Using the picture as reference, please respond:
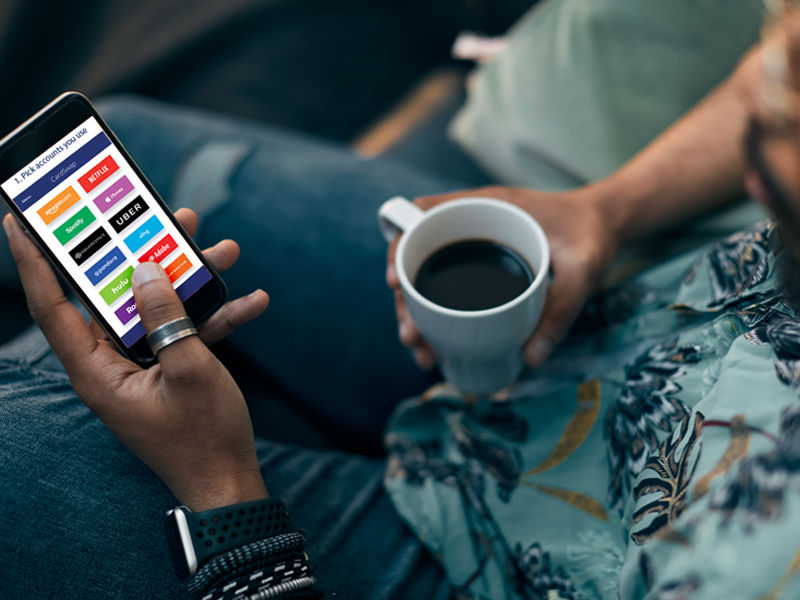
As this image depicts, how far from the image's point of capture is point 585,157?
2.30ft

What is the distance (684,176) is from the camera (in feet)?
2.00

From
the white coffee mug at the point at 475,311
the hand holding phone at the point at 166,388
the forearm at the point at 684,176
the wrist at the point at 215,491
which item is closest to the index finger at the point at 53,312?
the hand holding phone at the point at 166,388

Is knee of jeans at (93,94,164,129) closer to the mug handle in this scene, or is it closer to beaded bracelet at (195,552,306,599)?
the mug handle

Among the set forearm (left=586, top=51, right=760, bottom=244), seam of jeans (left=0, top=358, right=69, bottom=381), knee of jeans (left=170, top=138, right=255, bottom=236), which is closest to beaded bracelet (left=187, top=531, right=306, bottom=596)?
seam of jeans (left=0, top=358, right=69, bottom=381)

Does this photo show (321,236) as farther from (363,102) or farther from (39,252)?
(363,102)

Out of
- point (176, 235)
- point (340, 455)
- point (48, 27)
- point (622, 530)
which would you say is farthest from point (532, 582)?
point (48, 27)

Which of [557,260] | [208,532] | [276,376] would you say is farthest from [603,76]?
[208,532]

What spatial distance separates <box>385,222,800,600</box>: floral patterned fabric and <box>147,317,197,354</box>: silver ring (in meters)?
0.31

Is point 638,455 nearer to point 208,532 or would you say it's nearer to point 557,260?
point 557,260

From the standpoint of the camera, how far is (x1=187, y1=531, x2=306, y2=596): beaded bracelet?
0.36m

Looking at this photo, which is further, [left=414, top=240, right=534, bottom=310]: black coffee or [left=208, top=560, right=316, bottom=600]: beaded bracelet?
[left=414, top=240, right=534, bottom=310]: black coffee

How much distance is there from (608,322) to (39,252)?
0.52 m

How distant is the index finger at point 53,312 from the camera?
0.36 meters

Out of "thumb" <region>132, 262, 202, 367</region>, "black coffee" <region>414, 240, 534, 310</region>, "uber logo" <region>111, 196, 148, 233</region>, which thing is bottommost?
"black coffee" <region>414, 240, 534, 310</region>
